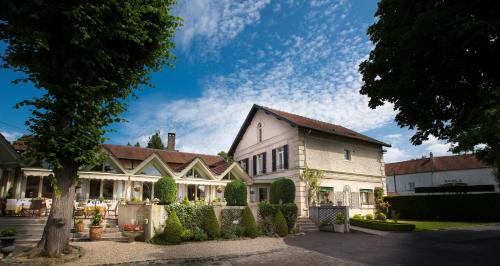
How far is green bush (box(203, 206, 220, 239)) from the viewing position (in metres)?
14.8

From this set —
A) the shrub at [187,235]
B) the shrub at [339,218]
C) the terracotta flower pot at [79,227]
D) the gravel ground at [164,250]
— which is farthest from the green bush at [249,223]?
the terracotta flower pot at [79,227]

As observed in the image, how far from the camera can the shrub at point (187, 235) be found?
549 inches

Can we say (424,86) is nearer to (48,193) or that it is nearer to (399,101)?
(399,101)

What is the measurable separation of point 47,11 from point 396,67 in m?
12.1

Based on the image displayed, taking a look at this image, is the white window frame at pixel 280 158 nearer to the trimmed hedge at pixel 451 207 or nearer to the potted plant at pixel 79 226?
the trimmed hedge at pixel 451 207

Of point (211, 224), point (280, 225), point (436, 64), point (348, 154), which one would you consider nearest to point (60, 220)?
point (211, 224)

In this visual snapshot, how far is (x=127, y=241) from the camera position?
44.8 ft

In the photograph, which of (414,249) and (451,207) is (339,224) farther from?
(451,207)

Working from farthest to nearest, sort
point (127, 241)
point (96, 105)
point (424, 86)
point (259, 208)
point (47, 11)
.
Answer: point (259, 208) < point (127, 241) < point (424, 86) < point (96, 105) < point (47, 11)

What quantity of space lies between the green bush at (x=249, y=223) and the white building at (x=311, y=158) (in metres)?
6.86

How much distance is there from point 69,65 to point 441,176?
1800 inches

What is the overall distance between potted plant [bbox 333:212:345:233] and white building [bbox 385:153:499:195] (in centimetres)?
2318

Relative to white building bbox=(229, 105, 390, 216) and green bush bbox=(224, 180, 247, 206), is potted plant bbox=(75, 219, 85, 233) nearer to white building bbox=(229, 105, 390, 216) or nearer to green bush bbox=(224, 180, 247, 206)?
green bush bbox=(224, 180, 247, 206)

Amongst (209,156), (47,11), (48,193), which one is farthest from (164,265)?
(209,156)
